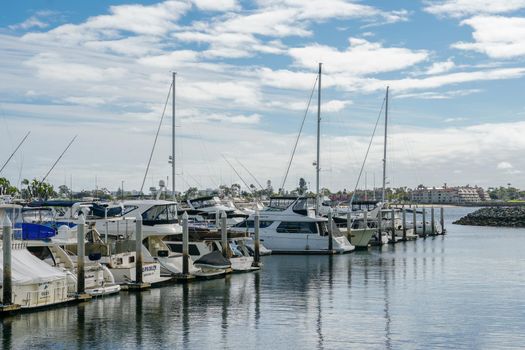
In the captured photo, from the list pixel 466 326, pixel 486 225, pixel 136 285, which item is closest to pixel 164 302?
pixel 136 285

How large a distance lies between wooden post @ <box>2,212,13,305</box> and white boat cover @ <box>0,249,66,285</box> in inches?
19.7

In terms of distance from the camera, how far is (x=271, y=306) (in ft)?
110

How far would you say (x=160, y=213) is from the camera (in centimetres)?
4400

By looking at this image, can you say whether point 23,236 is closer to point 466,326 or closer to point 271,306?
point 271,306

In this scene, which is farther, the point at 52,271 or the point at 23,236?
the point at 23,236

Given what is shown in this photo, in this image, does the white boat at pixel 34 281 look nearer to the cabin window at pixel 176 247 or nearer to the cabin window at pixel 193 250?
the cabin window at pixel 176 247

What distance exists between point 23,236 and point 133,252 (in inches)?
254

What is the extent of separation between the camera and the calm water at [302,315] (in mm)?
25891

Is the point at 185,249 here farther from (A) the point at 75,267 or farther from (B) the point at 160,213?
(A) the point at 75,267

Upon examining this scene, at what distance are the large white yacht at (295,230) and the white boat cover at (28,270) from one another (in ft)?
97.8

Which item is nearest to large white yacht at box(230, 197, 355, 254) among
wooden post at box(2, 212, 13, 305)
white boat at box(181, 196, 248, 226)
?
white boat at box(181, 196, 248, 226)

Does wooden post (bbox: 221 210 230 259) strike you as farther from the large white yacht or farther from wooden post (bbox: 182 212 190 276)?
the large white yacht

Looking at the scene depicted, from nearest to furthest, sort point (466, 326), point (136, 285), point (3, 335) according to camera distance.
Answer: point (3, 335) → point (466, 326) → point (136, 285)

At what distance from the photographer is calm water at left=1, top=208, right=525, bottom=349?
25.9 meters
